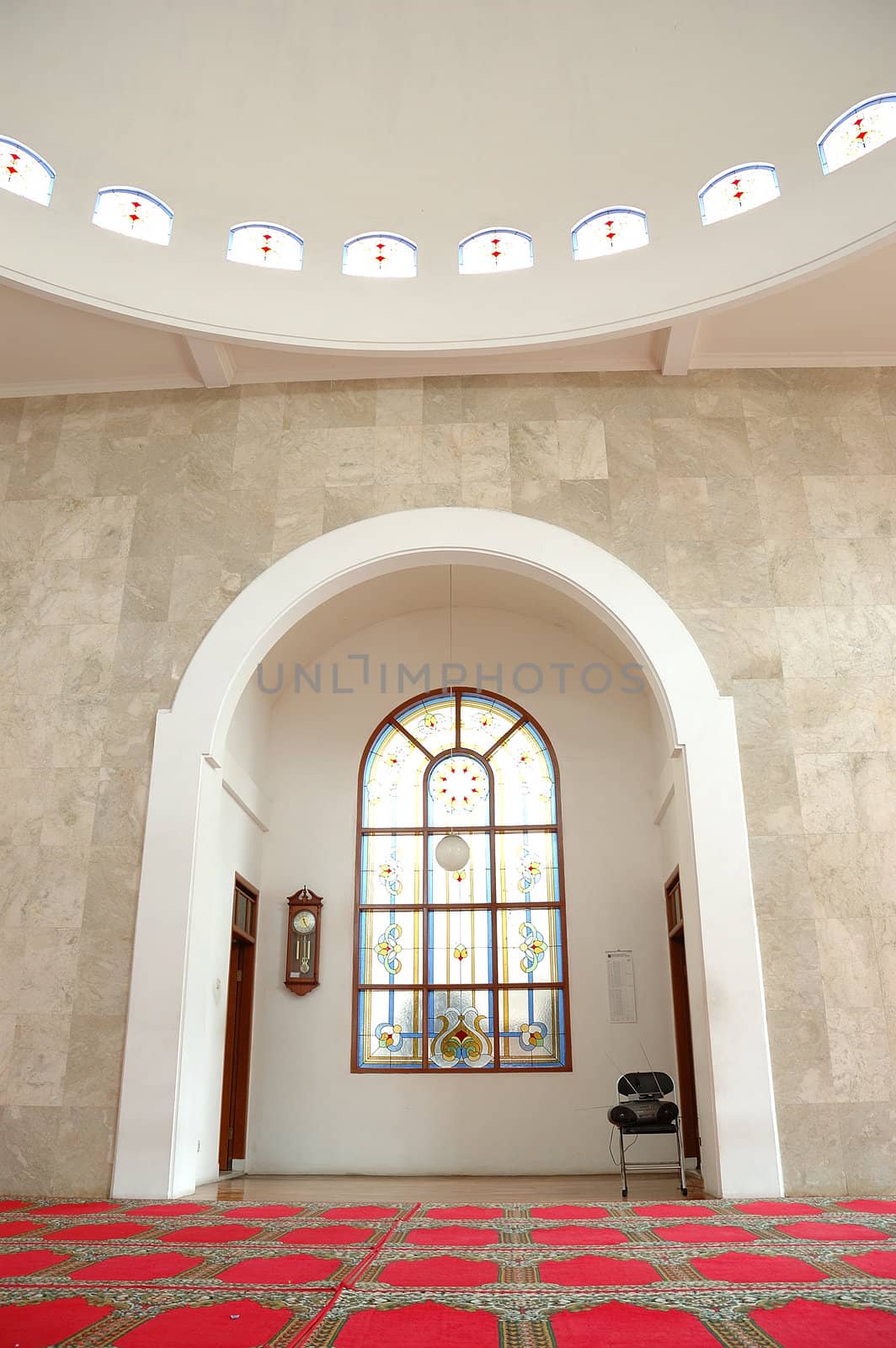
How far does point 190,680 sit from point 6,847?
1587 millimetres

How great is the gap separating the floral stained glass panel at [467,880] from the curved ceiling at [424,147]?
5024 millimetres

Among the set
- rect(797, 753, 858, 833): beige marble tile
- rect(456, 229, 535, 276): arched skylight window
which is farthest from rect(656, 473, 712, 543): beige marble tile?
rect(456, 229, 535, 276): arched skylight window

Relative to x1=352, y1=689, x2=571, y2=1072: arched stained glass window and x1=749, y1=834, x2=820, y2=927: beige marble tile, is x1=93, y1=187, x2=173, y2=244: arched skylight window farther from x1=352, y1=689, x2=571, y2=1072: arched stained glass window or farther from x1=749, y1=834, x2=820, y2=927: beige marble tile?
x1=749, y1=834, x2=820, y2=927: beige marble tile

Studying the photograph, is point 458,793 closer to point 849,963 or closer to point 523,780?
point 523,780

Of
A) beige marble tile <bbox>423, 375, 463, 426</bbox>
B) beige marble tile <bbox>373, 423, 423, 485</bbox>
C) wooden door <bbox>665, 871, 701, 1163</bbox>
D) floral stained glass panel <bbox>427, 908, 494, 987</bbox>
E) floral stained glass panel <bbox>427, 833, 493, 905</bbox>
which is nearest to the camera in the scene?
beige marble tile <bbox>373, 423, 423, 485</bbox>

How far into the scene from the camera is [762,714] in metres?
6.55

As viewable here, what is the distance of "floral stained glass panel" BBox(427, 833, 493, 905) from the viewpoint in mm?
9883

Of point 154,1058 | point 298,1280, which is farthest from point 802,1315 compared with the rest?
point 154,1058

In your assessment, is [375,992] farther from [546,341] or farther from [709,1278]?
[709,1278]

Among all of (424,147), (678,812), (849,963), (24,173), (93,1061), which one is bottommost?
(93,1061)

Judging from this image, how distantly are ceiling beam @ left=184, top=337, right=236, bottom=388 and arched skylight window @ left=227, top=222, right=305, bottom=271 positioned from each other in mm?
737

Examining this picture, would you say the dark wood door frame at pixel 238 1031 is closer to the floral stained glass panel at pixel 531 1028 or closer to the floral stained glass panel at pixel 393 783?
the floral stained glass panel at pixel 393 783

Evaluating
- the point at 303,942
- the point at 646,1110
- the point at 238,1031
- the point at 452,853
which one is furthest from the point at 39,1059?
the point at 646,1110

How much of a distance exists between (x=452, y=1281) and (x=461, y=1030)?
6.56 metres
